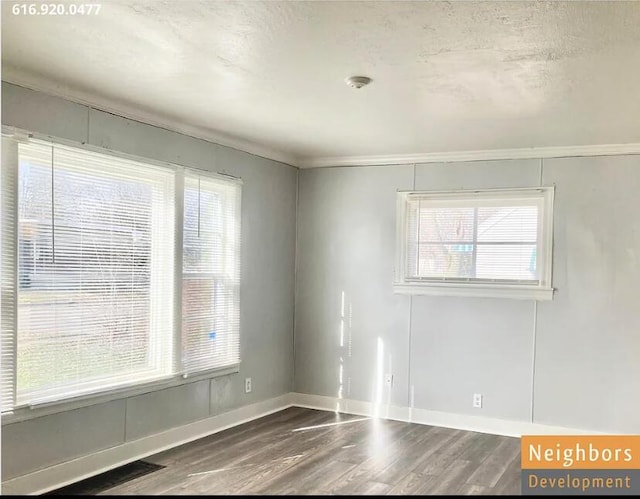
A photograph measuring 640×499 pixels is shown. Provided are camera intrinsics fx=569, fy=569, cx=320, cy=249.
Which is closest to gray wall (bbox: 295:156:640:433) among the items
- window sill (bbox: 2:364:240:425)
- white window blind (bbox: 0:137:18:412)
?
window sill (bbox: 2:364:240:425)

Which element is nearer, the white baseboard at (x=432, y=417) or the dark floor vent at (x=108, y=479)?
the dark floor vent at (x=108, y=479)

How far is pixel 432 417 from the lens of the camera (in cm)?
507

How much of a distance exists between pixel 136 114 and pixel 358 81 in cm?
168

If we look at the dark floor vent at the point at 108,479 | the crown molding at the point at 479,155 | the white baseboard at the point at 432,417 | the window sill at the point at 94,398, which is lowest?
the white baseboard at the point at 432,417

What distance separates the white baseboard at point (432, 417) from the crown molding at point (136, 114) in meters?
2.37

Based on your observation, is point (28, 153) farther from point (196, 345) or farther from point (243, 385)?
point (243, 385)

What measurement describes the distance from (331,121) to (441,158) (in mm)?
1433

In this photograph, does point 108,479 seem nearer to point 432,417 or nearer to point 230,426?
point 230,426

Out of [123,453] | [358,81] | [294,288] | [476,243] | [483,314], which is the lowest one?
[123,453]

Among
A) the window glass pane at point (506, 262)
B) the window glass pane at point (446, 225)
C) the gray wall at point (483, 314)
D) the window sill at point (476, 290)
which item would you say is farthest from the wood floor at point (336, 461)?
the window glass pane at point (446, 225)

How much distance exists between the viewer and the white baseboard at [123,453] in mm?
3227

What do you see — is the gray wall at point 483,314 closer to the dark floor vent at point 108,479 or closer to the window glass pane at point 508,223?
the window glass pane at point 508,223

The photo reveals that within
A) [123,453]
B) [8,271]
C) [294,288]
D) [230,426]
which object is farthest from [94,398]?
[294,288]

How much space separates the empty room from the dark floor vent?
0.13 ft
